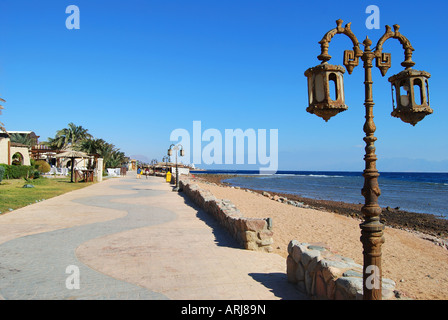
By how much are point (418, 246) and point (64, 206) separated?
13.0 m

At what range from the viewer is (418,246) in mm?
11578

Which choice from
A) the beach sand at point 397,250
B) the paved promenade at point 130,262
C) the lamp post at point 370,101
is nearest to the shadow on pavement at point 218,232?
the paved promenade at point 130,262

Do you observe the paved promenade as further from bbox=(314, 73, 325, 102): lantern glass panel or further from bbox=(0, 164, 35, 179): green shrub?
bbox=(0, 164, 35, 179): green shrub

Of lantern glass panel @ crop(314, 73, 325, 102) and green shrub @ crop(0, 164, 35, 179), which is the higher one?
lantern glass panel @ crop(314, 73, 325, 102)

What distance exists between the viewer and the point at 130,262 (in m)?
5.73

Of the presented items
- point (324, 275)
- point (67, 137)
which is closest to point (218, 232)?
point (324, 275)

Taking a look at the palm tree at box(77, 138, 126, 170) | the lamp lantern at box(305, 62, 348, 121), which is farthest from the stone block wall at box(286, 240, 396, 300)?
the palm tree at box(77, 138, 126, 170)

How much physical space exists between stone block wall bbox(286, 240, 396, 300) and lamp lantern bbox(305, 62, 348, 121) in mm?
1774

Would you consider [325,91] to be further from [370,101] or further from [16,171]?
[16,171]

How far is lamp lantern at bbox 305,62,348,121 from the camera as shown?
3.23 m

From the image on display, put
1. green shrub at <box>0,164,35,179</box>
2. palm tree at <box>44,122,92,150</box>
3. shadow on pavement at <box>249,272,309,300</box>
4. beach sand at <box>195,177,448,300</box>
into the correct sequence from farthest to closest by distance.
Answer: palm tree at <box>44,122,92,150</box>
green shrub at <box>0,164,35,179</box>
beach sand at <box>195,177,448,300</box>
shadow on pavement at <box>249,272,309,300</box>

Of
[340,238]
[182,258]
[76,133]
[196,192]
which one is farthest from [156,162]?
[182,258]

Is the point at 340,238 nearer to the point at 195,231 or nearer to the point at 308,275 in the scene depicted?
the point at 195,231

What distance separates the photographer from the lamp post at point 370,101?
3.24 m
